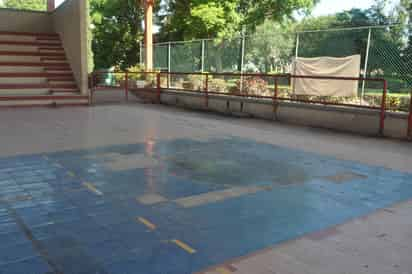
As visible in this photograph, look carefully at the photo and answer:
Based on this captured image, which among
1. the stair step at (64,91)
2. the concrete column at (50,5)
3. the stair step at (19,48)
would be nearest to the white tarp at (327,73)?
the stair step at (64,91)

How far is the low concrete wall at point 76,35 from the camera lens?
12.3 m

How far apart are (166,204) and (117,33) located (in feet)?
94.6

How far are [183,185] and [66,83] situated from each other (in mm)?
10039

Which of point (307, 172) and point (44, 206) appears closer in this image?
point (44, 206)

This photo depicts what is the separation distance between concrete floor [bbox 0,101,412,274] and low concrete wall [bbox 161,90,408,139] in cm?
46

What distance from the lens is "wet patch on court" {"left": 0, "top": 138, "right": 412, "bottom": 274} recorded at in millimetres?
2803

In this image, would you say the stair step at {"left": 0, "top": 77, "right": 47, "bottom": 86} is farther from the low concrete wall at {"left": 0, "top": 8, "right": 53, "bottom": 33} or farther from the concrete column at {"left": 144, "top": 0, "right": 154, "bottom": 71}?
the concrete column at {"left": 144, "top": 0, "right": 154, "bottom": 71}

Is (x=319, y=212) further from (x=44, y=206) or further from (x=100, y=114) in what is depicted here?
(x=100, y=114)

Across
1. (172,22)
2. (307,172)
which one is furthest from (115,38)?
(307,172)

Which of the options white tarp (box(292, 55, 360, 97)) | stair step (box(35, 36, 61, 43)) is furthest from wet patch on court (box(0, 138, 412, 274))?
stair step (box(35, 36, 61, 43))

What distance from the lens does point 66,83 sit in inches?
519

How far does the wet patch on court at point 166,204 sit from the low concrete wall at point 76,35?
722 centimetres

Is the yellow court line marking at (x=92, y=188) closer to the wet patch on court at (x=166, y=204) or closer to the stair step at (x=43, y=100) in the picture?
the wet patch on court at (x=166, y=204)

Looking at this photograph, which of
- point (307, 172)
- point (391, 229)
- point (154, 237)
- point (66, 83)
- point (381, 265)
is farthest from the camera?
point (66, 83)
